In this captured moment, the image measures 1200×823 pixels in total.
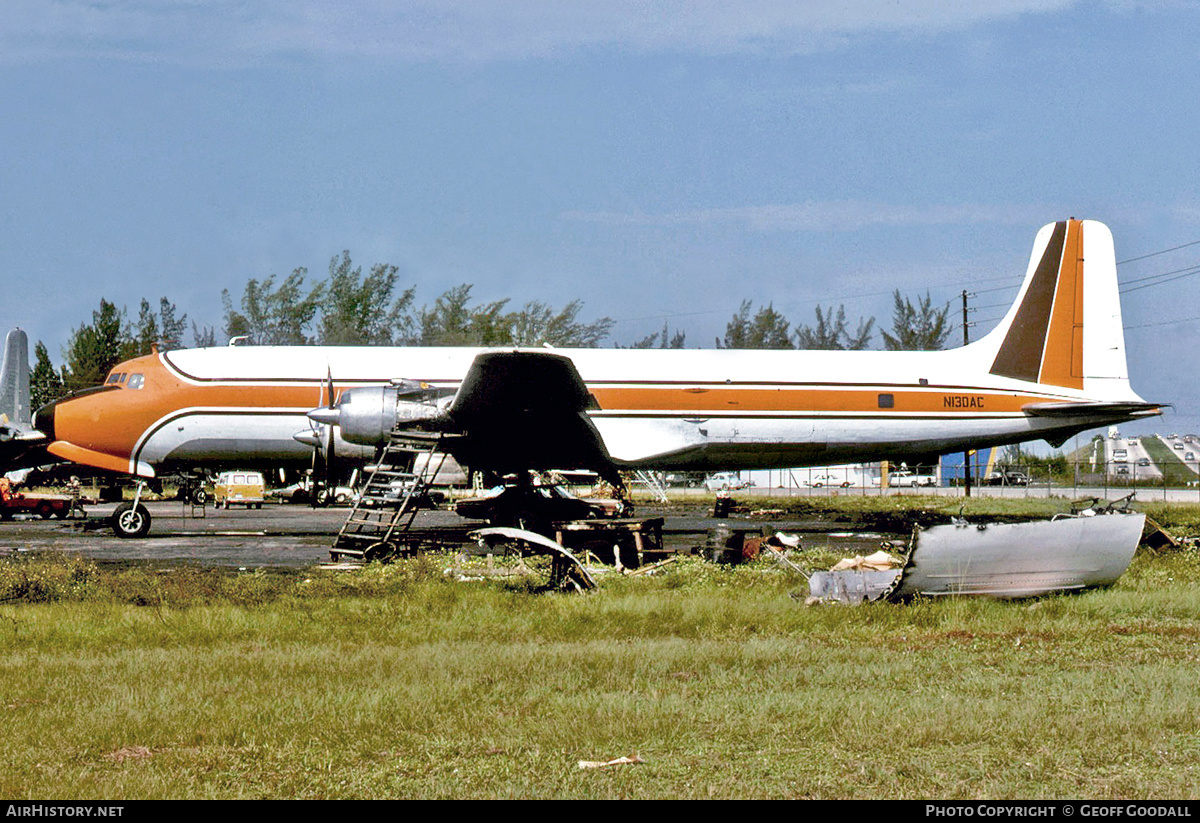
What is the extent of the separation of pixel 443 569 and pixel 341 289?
4490 cm

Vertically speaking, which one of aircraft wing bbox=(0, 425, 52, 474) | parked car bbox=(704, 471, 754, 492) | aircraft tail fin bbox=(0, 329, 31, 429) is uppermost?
aircraft tail fin bbox=(0, 329, 31, 429)

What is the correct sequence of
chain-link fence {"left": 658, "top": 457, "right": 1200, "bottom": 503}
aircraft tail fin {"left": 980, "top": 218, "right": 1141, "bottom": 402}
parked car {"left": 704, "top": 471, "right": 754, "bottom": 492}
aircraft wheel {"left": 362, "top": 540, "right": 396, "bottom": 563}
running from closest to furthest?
aircraft wheel {"left": 362, "top": 540, "right": 396, "bottom": 563} → aircraft tail fin {"left": 980, "top": 218, "right": 1141, "bottom": 402} → chain-link fence {"left": 658, "top": 457, "right": 1200, "bottom": 503} → parked car {"left": 704, "top": 471, "right": 754, "bottom": 492}

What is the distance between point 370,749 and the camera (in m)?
6.18

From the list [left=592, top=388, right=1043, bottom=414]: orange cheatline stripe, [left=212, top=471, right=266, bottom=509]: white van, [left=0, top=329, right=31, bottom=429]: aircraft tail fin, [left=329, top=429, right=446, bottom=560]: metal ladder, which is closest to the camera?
[left=329, top=429, right=446, bottom=560]: metal ladder

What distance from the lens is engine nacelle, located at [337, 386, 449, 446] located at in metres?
18.0

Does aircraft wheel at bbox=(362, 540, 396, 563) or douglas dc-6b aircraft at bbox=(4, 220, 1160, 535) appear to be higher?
douglas dc-6b aircraft at bbox=(4, 220, 1160, 535)

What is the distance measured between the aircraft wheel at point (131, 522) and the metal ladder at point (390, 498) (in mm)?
6741

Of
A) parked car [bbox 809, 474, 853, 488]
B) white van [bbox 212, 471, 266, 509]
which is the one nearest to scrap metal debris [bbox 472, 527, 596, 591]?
white van [bbox 212, 471, 266, 509]

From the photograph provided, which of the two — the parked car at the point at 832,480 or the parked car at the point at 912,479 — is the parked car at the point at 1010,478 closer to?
the parked car at the point at 912,479

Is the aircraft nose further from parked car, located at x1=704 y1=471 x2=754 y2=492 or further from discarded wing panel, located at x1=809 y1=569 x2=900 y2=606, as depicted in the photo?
parked car, located at x1=704 y1=471 x2=754 y2=492

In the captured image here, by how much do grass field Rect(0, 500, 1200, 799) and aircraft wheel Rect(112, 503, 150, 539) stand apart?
910 centimetres

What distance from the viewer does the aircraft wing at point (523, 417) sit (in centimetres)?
1720
